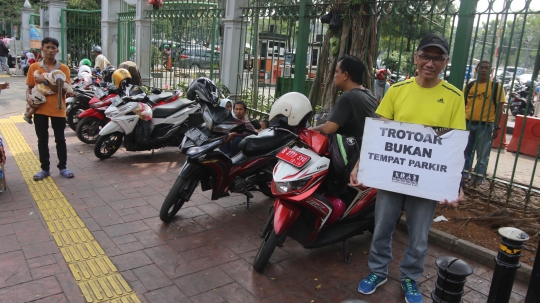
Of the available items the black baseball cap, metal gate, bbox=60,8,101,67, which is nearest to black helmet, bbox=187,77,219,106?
the black baseball cap

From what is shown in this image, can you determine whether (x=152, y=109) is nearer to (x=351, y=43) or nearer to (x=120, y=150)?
(x=120, y=150)

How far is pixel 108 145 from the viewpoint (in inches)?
258

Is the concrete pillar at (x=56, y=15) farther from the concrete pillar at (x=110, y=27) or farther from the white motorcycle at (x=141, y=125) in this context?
the white motorcycle at (x=141, y=125)

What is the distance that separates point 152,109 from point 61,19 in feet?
35.7

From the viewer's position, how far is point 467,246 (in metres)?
3.97

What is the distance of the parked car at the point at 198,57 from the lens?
8.98 m

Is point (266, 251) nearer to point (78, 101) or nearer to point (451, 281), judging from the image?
point (451, 281)

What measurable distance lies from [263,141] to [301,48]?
105 inches

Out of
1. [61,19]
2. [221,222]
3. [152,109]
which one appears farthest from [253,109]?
[61,19]

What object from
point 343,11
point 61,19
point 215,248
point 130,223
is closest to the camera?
point 215,248

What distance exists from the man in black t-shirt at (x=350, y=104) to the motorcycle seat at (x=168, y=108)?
3.62 metres

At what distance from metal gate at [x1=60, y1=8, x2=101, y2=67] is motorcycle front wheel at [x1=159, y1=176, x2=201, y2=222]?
12.5m

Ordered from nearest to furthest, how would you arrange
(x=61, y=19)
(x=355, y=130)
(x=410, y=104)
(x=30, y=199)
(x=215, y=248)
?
(x=410, y=104) < (x=355, y=130) < (x=215, y=248) < (x=30, y=199) < (x=61, y=19)

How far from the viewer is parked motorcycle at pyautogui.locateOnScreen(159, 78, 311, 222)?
3992 mm
